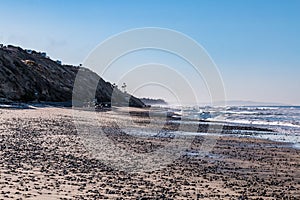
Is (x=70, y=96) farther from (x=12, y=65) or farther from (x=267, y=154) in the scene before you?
(x=267, y=154)

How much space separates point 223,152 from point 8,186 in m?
14.5

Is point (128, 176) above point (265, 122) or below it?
below

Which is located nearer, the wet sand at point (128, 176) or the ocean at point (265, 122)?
the wet sand at point (128, 176)

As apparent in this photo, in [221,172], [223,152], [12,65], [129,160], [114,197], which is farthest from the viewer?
[12,65]

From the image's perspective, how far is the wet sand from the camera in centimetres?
1061

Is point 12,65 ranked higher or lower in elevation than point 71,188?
higher

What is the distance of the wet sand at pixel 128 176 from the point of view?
34.8ft

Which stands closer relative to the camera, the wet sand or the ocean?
the wet sand

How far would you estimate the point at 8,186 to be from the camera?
10266 millimetres

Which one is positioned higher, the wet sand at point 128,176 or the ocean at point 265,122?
the ocean at point 265,122

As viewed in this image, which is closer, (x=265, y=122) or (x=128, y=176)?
(x=128, y=176)

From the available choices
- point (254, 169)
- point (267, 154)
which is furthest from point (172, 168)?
point (267, 154)

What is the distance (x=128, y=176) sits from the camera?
43.0ft

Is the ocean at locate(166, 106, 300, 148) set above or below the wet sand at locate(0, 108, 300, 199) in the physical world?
above
